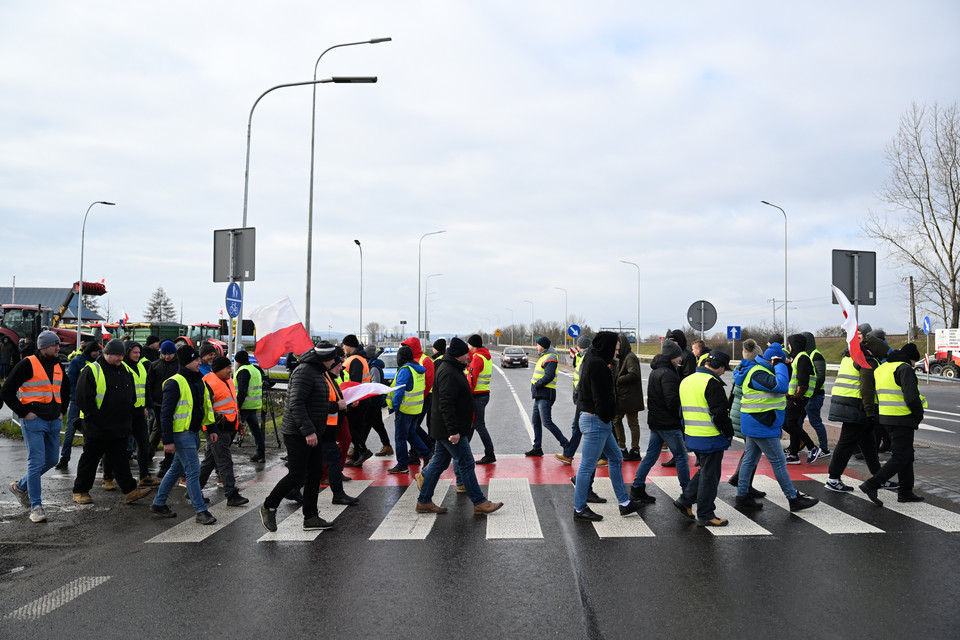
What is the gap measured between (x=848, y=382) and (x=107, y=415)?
851 cm

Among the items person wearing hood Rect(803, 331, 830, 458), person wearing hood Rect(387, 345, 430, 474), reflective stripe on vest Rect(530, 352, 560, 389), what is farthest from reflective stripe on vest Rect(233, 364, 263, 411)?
person wearing hood Rect(803, 331, 830, 458)

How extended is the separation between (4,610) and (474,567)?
328cm

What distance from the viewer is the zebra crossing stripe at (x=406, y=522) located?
6.44 m

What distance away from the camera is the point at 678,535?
634 cm

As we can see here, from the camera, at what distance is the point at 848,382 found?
26.9 ft

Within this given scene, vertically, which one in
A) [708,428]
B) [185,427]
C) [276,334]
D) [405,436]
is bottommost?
[405,436]

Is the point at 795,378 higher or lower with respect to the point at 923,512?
higher

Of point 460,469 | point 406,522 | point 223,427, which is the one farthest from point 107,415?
point 460,469

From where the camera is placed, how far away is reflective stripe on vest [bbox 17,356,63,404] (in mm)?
7238

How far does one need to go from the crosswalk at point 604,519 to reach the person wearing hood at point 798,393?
1999 millimetres

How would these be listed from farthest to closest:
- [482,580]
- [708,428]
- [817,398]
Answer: [817,398] < [708,428] < [482,580]

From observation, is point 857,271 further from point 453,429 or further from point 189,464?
point 189,464

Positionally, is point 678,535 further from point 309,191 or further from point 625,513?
point 309,191

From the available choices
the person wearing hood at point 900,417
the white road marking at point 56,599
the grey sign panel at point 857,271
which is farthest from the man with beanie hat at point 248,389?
the grey sign panel at point 857,271
